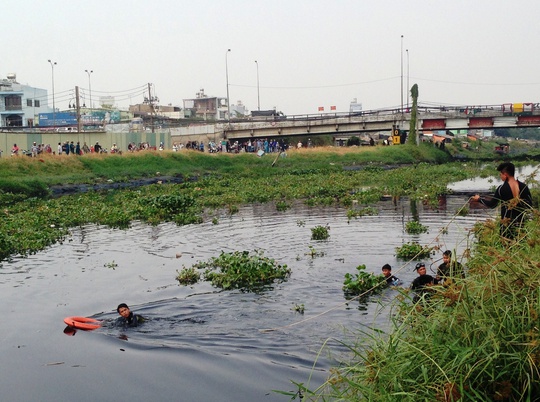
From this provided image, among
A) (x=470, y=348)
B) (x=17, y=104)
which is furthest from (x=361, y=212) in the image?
(x=17, y=104)

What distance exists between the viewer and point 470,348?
6.14 metres

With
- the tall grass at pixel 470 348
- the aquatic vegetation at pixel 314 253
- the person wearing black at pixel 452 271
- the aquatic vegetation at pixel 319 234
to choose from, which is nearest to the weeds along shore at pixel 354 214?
the tall grass at pixel 470 348

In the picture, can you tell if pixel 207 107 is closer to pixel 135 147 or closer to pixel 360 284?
pixel 135 147

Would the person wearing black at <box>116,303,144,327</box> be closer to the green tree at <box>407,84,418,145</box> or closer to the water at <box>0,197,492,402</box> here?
the water at <box>0,197,492,402</box>

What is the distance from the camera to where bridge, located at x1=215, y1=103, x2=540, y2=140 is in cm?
6812

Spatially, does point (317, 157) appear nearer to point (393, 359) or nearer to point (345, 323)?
point (345, 323)

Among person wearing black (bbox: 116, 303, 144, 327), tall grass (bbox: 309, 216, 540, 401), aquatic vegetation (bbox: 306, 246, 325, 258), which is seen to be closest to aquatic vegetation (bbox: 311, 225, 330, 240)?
aquatic vegetation (bbox: 306, 246, 325, 258)

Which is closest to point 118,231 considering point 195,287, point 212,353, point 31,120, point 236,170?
point 195,287

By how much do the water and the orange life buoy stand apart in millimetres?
198

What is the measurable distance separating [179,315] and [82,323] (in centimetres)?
221

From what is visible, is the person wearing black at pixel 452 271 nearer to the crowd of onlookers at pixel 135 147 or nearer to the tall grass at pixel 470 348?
the tall grass at pixel 470 348

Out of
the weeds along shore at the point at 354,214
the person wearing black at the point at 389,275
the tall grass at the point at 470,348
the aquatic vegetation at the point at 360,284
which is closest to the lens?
the tall grass at the point at 470,348

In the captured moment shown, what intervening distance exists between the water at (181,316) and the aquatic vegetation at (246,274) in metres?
0.40

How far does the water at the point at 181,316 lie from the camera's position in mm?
11344
